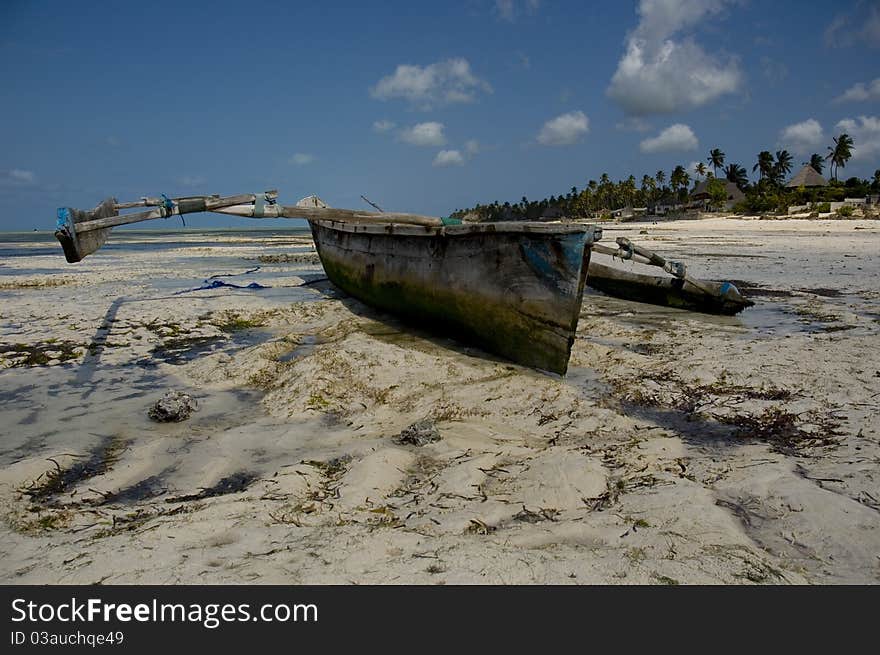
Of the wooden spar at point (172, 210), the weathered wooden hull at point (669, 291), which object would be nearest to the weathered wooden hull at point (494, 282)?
the wooden spar at point (172, 210)

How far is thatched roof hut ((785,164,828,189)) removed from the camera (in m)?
49.3

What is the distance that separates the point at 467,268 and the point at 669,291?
4.27 meters

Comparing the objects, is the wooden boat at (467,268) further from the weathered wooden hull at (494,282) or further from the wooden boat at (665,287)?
the wooden boat at (665,287)

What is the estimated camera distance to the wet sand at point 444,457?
1925mm

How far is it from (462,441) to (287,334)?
4312 millimetres

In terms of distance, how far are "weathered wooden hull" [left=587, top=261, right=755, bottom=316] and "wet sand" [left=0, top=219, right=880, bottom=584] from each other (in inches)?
22.0

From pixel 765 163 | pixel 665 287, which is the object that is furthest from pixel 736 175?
pixel 665 287

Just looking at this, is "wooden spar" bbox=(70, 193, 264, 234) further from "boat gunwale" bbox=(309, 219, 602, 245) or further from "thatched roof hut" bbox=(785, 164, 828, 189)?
"thatched roof hut" bbox=(785, 164, 828, 189)

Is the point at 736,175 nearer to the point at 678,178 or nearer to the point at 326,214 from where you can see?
the point at 678,178

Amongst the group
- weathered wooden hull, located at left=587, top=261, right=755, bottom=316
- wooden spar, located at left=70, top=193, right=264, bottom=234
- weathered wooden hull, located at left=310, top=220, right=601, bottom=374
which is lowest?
weathered wooden hull, located at left=587, top=261, right=755, bottom=316

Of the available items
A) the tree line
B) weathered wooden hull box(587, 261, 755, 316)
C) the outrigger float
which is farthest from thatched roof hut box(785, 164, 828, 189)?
the outrigger float

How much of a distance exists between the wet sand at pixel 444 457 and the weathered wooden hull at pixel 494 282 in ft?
1.03
